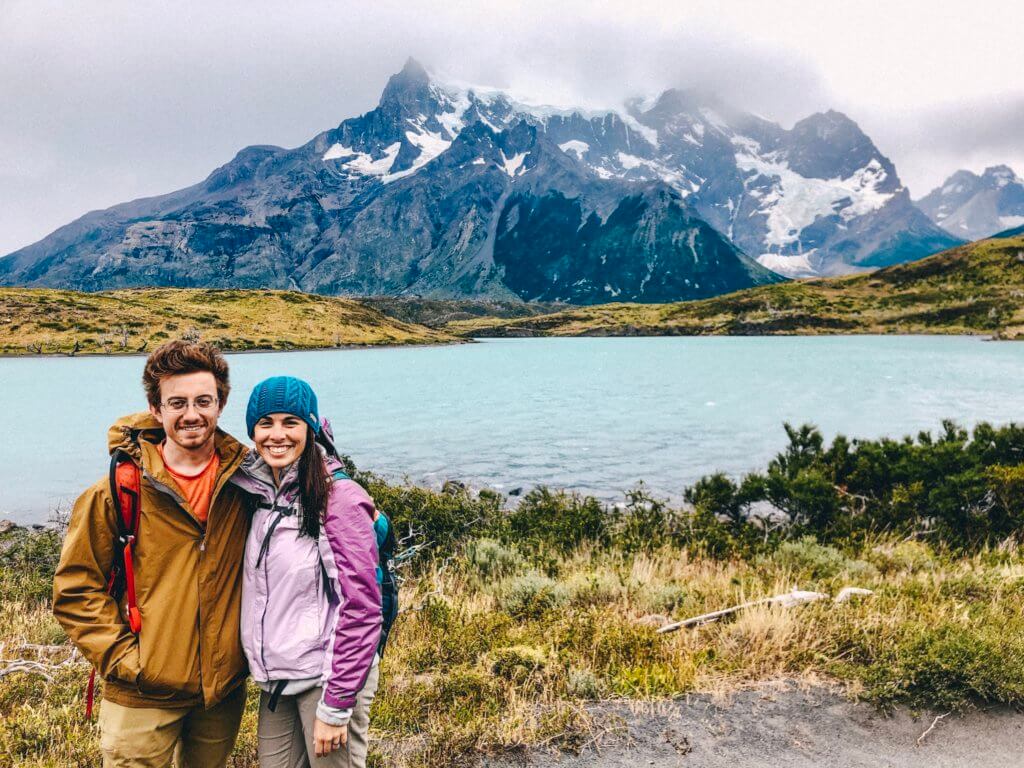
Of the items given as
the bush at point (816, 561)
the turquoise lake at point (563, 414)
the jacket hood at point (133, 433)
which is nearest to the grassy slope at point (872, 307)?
the turquoise lake at point (563, 414)

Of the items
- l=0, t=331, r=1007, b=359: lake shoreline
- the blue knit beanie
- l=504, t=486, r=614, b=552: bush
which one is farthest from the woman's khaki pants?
l=0, t=331, r=1007, b=359: lake shoreline

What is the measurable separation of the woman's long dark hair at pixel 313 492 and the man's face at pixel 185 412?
1.94 ft

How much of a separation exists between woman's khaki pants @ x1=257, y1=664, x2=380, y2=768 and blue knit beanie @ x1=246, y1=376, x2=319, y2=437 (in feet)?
5.03

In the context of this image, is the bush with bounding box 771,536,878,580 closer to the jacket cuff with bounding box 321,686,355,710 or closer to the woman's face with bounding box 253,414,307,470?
the jacket cuff with bounding box 321,686,355,710

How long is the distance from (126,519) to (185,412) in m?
0.61

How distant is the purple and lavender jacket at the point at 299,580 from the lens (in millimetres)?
3078

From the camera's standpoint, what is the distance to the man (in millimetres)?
2914

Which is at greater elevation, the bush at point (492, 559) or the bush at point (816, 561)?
the bush at point (492, 559)

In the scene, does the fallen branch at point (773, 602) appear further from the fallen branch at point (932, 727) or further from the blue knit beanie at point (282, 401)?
the blue knit beanie at point (282, 401)

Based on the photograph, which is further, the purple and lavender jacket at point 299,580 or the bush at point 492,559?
the bush at point 492,559

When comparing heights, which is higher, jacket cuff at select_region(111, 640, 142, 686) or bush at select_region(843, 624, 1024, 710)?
jacket cuff at select_region(111, 640, 142, 686)

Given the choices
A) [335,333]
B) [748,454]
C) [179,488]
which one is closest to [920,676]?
[179,488]

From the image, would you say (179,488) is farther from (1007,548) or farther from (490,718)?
(1007,548)

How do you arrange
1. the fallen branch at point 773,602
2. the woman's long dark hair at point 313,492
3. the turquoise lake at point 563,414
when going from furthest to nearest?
the turquoise lake at point 563,414
the fallen branch at point 773,602
the woman's long dark hair at point 313,492
